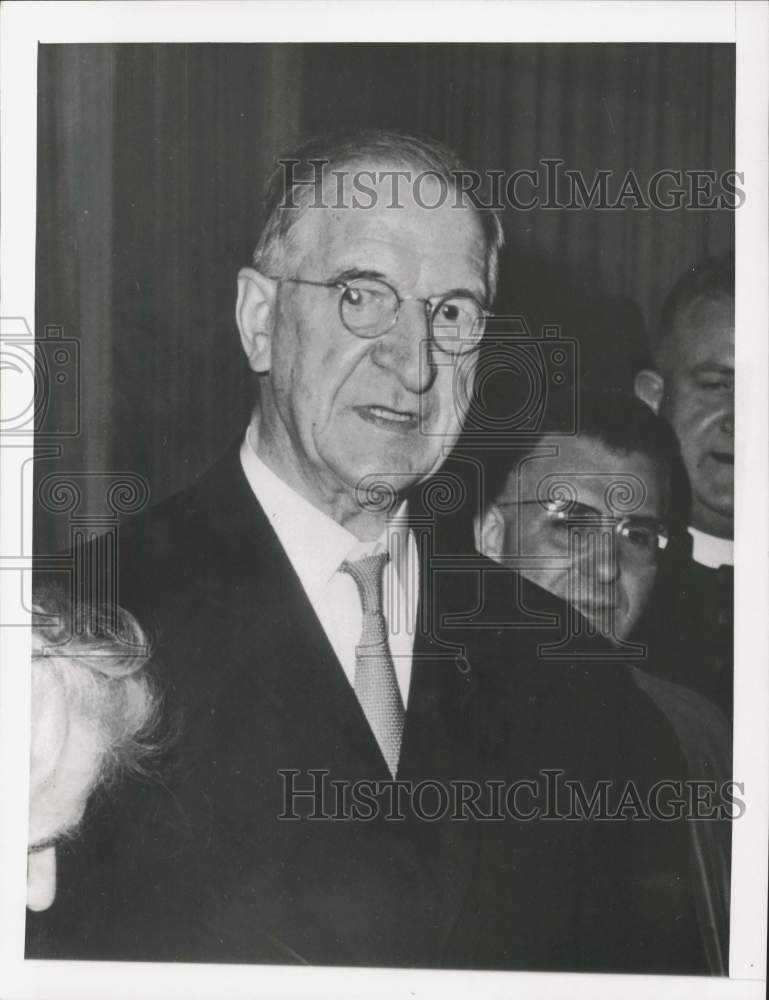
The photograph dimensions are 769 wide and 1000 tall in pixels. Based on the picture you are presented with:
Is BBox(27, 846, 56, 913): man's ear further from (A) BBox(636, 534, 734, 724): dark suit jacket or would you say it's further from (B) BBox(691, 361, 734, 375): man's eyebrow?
(B) BBox(691, 361, 734, 375): man's eyebrow

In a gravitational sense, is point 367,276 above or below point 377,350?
above

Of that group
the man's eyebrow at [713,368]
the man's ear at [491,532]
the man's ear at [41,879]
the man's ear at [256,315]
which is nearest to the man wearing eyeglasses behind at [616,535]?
the man's ear at [491,532]

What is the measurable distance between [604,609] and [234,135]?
0.97 metres

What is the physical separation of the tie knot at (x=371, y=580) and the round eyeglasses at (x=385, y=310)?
0.35 metres

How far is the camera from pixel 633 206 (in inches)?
57.6

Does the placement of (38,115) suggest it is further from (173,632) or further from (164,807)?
(164,807)

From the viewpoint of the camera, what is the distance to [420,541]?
1452mm

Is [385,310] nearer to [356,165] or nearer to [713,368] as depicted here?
[356,165]

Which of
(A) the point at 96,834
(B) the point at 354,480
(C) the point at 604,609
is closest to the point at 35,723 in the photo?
(A) the point at 96,834

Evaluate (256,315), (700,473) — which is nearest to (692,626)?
(700,473)

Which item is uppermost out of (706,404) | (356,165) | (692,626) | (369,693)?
(356,165)

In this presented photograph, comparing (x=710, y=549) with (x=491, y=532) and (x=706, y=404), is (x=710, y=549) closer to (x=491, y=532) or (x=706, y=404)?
(x=706, y=404)

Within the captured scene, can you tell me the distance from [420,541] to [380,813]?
0.44m

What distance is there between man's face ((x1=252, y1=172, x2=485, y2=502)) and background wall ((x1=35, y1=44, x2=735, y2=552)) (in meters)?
0.08
